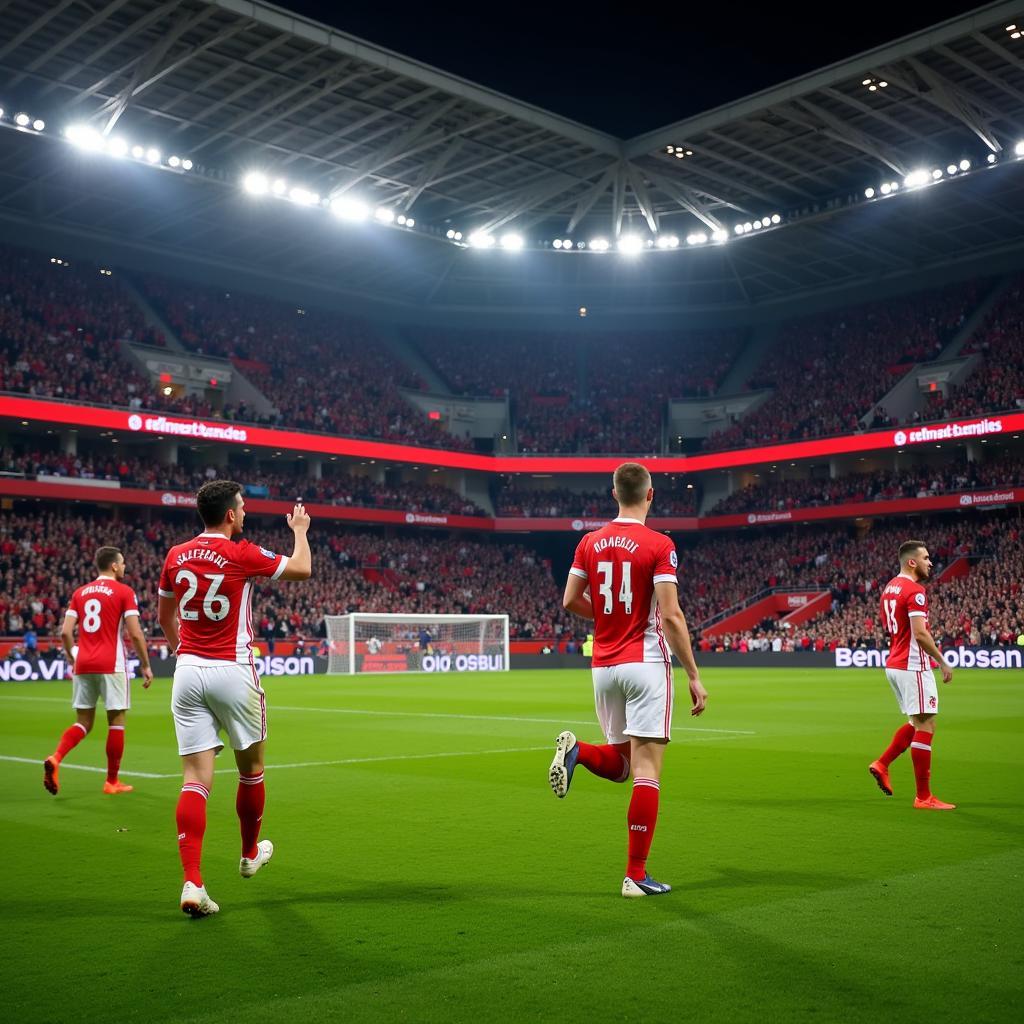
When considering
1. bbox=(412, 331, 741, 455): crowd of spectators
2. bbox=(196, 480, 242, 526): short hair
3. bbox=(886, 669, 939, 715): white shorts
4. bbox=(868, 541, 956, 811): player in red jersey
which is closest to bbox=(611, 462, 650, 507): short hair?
bbox=(196, 480, 242, 526): short hair

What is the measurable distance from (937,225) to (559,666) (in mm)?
29156

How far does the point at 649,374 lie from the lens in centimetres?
7450

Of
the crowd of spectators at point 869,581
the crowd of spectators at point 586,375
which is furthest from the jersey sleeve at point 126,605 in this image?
the crowd of spectators at point 586,375

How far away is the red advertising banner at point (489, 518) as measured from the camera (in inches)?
1978

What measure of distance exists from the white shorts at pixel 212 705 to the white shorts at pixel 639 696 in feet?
7.07

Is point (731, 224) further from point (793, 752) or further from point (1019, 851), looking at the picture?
point (1019, 851)

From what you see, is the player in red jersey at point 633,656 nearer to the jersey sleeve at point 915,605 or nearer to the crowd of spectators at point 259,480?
the jersey sleeve at point 915,605

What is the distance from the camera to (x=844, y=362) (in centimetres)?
6738

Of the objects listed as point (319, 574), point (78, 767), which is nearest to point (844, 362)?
point (319, 574)

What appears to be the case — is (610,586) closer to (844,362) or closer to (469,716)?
(469,716)

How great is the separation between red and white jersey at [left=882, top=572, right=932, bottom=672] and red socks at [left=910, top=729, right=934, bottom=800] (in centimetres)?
62

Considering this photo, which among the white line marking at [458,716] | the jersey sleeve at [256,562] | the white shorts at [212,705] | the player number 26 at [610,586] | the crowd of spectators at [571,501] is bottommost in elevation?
the white line marking at [458,716]

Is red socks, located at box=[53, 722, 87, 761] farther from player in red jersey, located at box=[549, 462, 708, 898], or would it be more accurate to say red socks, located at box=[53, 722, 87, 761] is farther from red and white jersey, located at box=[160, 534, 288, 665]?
player in red jersey, located at box=[549, 462, 708, 898]

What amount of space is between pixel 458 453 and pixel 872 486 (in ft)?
73.9
